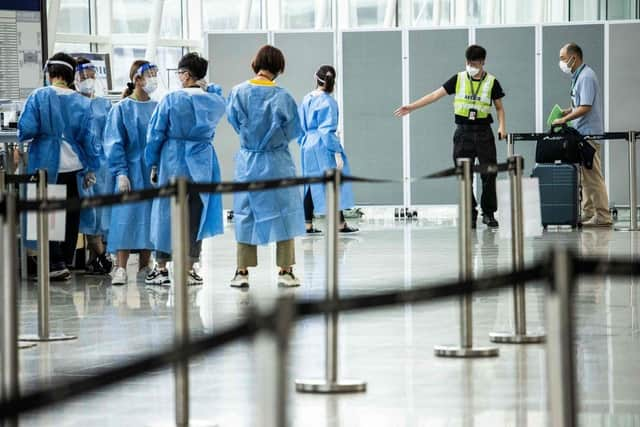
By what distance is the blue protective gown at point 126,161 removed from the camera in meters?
10.0

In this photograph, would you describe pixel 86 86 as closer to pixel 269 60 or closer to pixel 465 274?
pixel 269 60

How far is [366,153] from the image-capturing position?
17.0 metres

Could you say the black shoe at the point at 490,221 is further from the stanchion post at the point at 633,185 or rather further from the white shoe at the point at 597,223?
the stanchion post at the point at 633,185

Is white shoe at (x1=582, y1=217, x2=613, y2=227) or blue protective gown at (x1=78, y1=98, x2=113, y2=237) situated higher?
blue protective gown at (x1=78, y1=98, x2=113, y2=237)

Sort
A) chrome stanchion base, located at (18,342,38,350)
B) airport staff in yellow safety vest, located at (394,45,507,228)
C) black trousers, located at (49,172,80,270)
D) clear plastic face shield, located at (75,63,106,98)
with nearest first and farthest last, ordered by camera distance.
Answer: chrome stanchion base, located at (18,342,38,350), black trousers, located at (49,172,80,270), clear plastic face shield, located at (75,63,106,98), airport staff in yellow safety vest, located at (394,45,507,228)

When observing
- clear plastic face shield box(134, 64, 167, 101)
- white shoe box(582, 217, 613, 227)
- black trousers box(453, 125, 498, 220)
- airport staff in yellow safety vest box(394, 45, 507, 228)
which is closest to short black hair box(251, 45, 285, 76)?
clear plastic face shield box(134, 64, 167, 101)

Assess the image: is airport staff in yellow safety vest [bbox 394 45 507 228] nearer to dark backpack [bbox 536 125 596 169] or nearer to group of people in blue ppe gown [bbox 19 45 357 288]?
dark backpack [bbox 536 125 596 169]

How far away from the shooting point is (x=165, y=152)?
9.58 metres

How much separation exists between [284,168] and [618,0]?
1765cm

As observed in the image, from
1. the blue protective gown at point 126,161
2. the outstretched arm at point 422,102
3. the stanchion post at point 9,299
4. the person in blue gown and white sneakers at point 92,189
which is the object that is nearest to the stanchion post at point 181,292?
the stanchion post at point 9,299

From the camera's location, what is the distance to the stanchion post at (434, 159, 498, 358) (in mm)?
6281

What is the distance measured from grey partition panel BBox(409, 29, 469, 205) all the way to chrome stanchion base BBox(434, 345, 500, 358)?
34.3 ft

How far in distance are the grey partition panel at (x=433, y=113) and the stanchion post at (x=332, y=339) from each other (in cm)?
1102

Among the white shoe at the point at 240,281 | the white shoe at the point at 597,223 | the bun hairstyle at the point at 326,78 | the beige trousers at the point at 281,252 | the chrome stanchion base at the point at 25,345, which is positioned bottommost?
the chrome stanchion base at the point at 25,345
